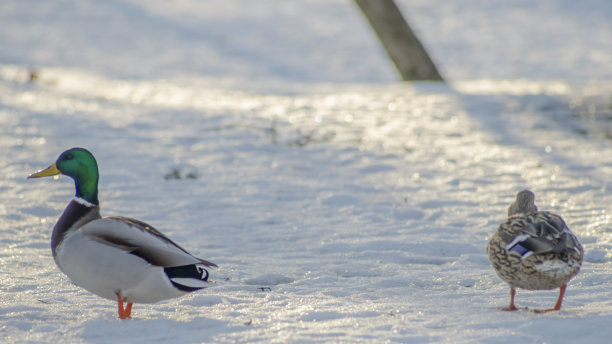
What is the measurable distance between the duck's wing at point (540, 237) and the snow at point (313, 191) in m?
0.41

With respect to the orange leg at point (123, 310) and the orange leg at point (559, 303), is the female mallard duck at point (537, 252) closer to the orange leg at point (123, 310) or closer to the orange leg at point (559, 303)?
the orange leg at point (559, 303)

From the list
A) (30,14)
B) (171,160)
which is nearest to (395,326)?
(171,160)

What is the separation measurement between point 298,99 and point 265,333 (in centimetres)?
823

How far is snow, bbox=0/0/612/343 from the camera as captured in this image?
467cm

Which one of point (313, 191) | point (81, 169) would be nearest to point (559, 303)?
point (81, 169)

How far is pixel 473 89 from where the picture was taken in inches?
492

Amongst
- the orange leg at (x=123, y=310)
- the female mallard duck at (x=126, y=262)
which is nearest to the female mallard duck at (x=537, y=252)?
the female mallard duck at (x=126, y=262)

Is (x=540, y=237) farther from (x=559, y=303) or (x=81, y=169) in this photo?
(x=81, y=169)

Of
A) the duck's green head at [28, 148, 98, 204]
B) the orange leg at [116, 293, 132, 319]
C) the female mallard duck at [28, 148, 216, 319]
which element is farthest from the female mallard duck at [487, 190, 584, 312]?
the duck's green head at [28, 148, 98, 204]

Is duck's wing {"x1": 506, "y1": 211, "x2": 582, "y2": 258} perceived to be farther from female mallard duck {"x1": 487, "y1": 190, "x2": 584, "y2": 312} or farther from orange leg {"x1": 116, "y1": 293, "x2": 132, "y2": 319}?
orange leg {"x1": 116, "y1": 293, "x2": 132, "y2": 319}

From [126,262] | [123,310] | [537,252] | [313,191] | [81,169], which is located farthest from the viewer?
[313,191]

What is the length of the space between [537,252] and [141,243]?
240 centimetres

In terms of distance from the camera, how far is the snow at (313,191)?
467cm

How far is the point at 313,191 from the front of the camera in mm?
8031
